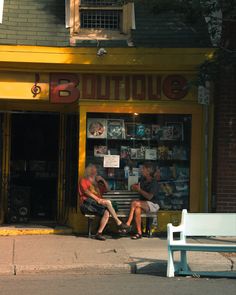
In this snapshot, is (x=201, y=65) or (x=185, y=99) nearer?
(x=201, y=65)

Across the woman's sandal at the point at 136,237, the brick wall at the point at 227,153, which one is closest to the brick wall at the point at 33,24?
the brick wall at the point at 227,153

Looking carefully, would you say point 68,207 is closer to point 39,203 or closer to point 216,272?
point 39,203

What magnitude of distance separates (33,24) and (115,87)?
202cm

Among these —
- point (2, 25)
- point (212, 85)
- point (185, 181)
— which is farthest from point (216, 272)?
point (2, 25)

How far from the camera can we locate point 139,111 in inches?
424

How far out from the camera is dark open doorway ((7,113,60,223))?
466 inches

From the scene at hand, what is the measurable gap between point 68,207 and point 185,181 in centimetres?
253

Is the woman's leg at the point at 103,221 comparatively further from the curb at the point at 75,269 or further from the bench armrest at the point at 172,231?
the bench armrest at the point at 172,231

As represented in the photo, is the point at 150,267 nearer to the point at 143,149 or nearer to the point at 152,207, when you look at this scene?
the point at 152,207

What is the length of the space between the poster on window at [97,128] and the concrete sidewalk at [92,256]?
2.06 meters

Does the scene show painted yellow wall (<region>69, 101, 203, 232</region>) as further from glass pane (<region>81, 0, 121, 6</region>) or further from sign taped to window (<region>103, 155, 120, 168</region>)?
glass pane (<region>81, 0, 121, 6</region>)

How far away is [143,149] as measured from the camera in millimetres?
10883

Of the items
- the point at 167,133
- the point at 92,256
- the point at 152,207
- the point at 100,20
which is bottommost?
the point at 92,256

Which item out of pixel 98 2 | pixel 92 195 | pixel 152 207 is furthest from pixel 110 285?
pixel 98 2
